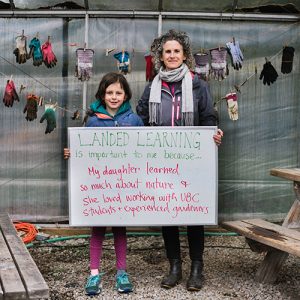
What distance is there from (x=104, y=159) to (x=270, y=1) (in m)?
2.66

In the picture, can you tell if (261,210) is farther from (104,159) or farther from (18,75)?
(18,75)

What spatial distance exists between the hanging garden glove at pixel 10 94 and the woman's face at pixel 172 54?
6.96 feet

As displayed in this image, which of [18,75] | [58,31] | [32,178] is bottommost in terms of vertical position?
[32,178]

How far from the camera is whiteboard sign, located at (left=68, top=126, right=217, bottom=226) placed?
13.6ft

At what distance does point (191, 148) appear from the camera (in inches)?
165

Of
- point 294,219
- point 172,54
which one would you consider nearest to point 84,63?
point 172,54

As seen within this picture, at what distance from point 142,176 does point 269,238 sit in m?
0.98

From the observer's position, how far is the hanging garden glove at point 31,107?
5717mm

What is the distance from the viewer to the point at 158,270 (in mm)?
4789

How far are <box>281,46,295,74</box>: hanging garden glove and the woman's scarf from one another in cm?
198

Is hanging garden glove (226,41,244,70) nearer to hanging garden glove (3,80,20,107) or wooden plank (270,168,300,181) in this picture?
wooden plank (270,168,300,181)

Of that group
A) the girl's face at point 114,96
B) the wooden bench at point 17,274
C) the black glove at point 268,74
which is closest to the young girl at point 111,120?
the girl's face at point 114,96

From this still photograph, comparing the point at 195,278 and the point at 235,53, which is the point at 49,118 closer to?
the point at 235,53

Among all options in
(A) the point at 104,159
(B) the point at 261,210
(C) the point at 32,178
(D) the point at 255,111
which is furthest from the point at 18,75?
(B) the point at 261,210
